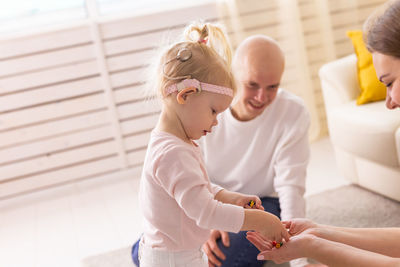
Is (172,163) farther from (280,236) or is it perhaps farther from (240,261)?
(240,261)

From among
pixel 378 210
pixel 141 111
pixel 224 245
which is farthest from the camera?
pixel 141 111

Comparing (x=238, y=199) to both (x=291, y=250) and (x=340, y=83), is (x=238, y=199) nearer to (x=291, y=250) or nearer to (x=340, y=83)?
(x=291, y=250)

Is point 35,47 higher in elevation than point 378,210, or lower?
higher

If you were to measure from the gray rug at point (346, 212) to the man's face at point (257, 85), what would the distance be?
0.68m

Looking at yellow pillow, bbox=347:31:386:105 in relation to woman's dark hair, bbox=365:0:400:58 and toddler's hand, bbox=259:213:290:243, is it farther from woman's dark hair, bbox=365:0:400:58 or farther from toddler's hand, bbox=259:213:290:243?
toddler's hand, bbox=259:213:290:243

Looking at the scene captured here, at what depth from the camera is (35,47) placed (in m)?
3.18

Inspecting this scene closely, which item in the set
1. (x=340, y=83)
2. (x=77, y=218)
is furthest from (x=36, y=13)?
(x=340, y=83)

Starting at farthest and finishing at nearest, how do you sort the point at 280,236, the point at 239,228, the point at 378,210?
the point at 378,210, the point at 280,236, the point at 239,228

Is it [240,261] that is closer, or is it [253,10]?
[240,261]

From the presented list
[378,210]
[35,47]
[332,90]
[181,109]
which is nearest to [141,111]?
[35,47]

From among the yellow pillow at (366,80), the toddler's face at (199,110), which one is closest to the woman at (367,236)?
the toddler's face at (199,110)

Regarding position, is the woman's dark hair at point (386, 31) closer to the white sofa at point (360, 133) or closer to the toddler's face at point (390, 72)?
the toddler's face at point (390, 72)

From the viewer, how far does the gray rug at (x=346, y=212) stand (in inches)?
84.4

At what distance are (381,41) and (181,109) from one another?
22.0 inches
